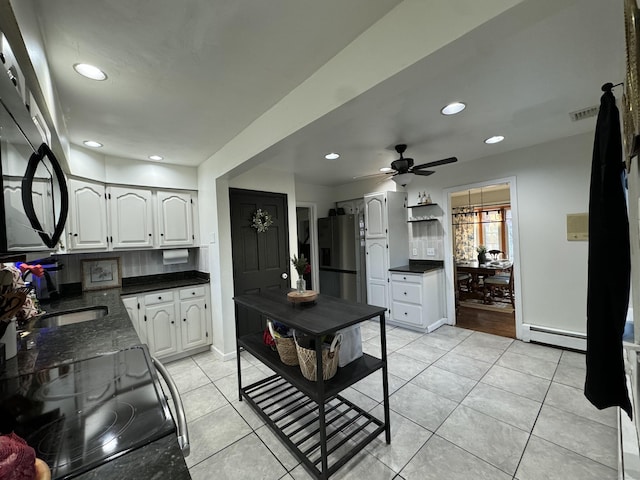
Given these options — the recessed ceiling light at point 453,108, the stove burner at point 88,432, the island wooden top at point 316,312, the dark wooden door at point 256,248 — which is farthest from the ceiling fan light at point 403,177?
the stove burner at point 88,432

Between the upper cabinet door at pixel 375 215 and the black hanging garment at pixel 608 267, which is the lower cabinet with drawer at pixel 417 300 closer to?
the upper cabinet door at pixel 375 215

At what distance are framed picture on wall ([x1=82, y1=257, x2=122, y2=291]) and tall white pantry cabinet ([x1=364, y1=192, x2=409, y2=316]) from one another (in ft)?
11.3

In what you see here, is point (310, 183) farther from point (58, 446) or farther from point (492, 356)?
point (58, 446)

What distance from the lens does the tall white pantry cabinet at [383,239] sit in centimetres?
412

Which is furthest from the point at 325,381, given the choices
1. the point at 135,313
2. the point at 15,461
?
the point at 135,313

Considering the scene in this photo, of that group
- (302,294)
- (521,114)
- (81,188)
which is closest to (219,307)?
(302,294)

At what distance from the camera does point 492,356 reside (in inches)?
117

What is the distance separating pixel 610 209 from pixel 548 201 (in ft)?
9.08

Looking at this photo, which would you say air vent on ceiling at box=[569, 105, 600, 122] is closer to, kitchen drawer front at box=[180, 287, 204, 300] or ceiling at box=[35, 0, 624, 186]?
ceiling at box=[35, 0, 624, 186]

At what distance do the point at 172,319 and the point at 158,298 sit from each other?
296 millimetres

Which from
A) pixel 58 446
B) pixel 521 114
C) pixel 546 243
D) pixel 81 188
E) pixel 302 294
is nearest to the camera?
pixel 58 446

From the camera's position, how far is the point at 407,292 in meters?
3.91

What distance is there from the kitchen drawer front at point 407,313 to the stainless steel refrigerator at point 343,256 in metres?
0.60

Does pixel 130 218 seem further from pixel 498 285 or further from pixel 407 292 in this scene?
pixel 498 285
